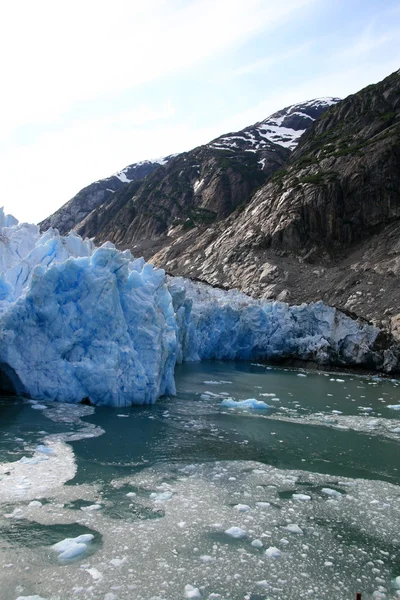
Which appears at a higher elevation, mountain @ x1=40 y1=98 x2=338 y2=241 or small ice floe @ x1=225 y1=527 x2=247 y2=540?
mountain @ x1=40 y1=98 x2=338 y2=241

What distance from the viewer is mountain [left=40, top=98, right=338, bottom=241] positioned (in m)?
86.0

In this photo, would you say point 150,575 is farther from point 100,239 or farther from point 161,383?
point 100,239

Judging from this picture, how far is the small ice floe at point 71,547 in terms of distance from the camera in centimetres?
565

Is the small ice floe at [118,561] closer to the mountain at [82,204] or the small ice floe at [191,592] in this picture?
the small ice floe at [191,592]

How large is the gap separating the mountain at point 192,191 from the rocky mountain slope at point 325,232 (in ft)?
40.7

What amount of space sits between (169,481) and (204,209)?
79.1 meters

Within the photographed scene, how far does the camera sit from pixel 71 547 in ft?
18.9

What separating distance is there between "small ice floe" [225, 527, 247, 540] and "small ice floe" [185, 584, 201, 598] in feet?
4.38

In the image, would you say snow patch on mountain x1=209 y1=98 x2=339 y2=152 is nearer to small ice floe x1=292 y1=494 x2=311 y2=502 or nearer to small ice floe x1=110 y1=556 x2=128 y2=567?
small ice floe x1=292 y1=494 x2=311 y2=502

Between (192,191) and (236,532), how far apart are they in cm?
8977

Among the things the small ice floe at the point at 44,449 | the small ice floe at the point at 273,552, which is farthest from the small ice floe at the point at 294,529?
the small ice floe at the point at 44,449

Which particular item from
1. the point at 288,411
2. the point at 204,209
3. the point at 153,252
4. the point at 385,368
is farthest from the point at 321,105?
the point at 288,411

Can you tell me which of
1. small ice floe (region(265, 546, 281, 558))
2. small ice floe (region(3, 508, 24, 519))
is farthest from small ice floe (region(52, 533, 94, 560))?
small ice floe (region(265, 546, 281, 558))

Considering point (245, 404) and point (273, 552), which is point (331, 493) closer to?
point (273, 552)
